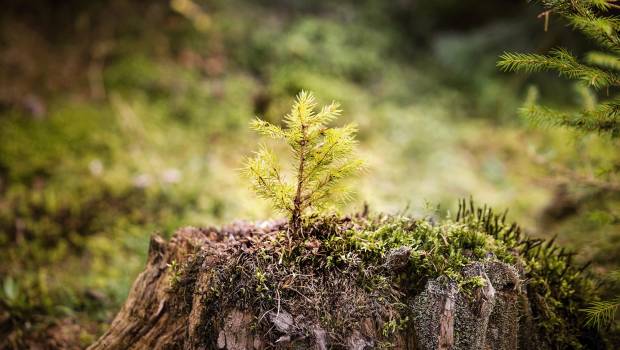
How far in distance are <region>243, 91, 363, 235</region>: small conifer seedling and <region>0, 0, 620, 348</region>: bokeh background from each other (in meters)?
0.64

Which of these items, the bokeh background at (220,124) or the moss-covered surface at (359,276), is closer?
the moss-covered surface at (359,276)

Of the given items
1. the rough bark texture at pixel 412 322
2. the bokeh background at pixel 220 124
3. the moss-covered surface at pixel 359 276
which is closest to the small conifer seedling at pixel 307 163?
the moss-covered surface at pixel 359 276

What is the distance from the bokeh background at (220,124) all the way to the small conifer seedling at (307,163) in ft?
2.09

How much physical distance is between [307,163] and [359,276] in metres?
0.62

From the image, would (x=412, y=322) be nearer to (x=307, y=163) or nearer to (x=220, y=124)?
(x=307, y=163)

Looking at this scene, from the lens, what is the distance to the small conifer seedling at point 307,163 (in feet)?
5.84

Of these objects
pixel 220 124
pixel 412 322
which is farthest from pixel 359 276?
pixel 220 124

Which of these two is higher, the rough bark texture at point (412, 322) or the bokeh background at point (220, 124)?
the bokeh background at point (220, 124)

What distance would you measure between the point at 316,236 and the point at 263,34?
8.21m

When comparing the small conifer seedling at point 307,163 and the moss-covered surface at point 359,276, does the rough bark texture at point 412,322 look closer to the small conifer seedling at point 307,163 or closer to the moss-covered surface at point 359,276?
the moss-covered surface at point 359,276

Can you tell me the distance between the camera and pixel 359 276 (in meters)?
1.82

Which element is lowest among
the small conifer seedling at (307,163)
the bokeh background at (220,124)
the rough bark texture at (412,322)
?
the rough bark texture at (412,322)

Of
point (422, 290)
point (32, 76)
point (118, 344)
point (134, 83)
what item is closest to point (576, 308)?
point (422, 290)

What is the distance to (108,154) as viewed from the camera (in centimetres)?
591
